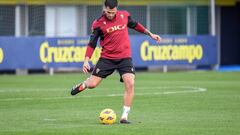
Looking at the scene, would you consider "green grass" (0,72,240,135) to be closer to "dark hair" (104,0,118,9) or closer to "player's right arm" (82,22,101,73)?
"player's right arm" (82,22,101,73)

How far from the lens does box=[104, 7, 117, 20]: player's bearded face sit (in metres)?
14.1

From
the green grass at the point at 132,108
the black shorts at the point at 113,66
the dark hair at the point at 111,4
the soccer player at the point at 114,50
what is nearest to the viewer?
the green grass at the point at 132,108

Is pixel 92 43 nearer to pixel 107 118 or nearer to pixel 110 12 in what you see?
pixel 110 12

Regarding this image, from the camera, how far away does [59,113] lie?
53.7 ft

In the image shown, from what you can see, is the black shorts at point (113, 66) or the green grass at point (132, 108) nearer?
the green grass at point (132, 108)

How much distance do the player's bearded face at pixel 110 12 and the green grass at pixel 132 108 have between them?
78.2 inches

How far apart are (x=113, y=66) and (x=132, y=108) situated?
121 inches

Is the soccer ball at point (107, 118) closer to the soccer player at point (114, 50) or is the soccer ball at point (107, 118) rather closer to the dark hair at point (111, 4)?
the soccer player at point (114, 50)

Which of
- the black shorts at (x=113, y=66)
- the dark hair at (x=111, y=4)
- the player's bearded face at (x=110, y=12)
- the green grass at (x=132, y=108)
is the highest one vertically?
the dark hair at (x=111, y=4)

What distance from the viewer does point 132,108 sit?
1756 cm

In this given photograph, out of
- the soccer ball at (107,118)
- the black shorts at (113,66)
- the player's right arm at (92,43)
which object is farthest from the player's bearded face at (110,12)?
the soccer ball at (107,118)

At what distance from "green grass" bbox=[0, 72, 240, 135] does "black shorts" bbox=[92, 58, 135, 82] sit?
0.95m

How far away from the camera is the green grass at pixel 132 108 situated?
518 inches

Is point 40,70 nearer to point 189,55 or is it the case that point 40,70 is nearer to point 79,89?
point 189,55
